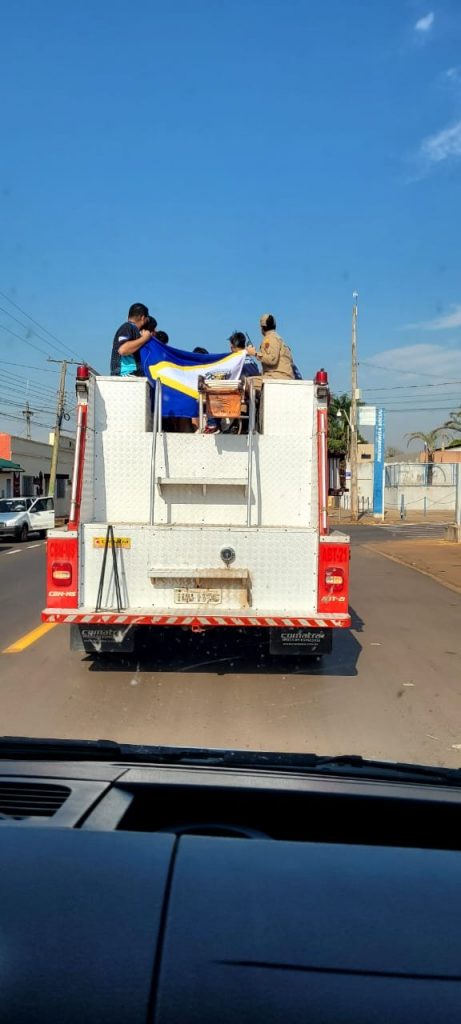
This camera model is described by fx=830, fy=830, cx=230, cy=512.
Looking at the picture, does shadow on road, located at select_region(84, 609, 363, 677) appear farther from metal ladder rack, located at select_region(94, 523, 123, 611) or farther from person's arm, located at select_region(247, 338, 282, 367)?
person's arm, located at select_region(247, 338, 282, 367)

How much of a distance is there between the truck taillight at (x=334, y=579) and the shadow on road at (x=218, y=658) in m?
1.19

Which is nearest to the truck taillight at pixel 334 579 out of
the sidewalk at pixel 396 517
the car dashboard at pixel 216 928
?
the car dashboard at pixel 216 928

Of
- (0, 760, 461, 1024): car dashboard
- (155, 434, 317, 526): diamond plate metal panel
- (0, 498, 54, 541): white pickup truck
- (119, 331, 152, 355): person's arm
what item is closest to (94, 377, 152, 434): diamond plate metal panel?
(155, 434, 317, 526): diamond plate metal panel

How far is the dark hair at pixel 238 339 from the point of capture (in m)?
9.27

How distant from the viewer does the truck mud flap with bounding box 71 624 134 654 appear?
719 centimetres

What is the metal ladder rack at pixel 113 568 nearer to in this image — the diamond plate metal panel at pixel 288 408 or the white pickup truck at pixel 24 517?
the diamond plate metal panel at pixel 288 408

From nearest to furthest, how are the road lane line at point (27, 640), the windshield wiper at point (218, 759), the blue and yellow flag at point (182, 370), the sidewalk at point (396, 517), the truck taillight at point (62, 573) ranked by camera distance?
the windshield wiper at point (218, 759) < the truck taillight at point (62, 573) < the blue and yellow flag at point (182, 370) < the road lane line at point (27, 640) < the sidewalk at point (396, 517)

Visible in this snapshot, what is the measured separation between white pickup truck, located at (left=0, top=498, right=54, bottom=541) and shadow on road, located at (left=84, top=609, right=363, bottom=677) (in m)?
21.0

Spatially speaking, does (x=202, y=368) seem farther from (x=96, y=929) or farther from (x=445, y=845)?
(x=96, y=929)

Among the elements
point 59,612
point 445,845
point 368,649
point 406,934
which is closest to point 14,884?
point 406,934

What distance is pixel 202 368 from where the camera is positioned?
8844mm

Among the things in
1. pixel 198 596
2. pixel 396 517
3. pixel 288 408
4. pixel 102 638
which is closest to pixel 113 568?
pixel 102 638

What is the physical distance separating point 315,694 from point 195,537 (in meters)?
1.70

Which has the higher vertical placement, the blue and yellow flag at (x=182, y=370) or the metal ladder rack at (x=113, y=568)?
the blue and yellow flag at (x=182, y=370)
